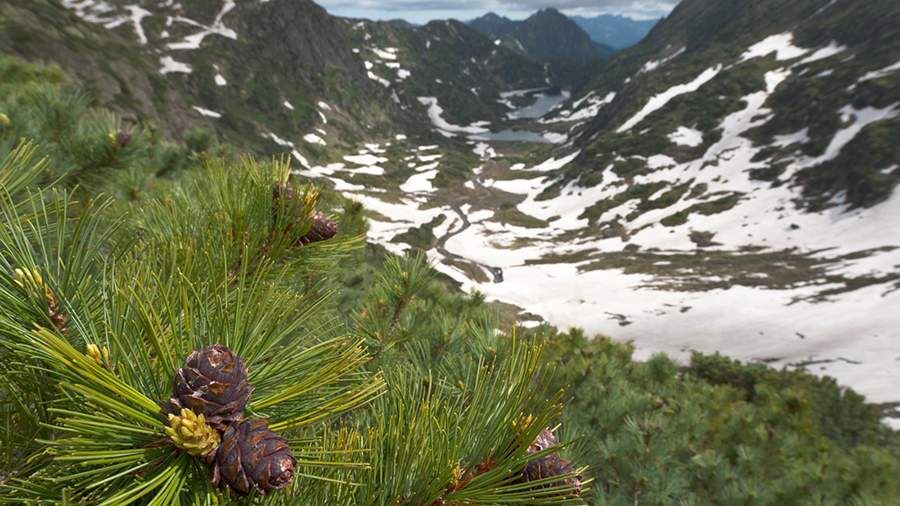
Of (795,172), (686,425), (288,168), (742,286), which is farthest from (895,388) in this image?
(795,172)

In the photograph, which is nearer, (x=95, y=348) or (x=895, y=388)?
(x=95, y=348)

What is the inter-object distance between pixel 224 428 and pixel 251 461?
0.36ft

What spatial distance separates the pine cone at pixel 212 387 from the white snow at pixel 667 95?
444 feet

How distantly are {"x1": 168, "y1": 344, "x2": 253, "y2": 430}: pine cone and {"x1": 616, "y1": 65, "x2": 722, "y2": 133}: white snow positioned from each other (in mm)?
135462

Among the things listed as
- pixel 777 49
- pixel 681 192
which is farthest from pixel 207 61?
pixel 777 49

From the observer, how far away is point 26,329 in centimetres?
138

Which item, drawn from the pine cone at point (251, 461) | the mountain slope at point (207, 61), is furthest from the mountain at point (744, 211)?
the mountain slope at point (207, 61)

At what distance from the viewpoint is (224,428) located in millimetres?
1227

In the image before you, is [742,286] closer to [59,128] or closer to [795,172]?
[795,172]

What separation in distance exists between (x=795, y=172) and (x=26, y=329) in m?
101

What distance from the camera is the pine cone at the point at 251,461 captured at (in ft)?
3.94

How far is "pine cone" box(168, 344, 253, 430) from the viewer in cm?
118

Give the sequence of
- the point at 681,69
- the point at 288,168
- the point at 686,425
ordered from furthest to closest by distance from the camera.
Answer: the point at 681,69 → the point at 686,425 → the point at 288,168

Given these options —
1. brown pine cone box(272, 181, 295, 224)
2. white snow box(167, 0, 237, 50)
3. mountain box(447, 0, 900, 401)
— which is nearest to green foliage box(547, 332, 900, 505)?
brown pine cone box(272, 181, 295, 224)
